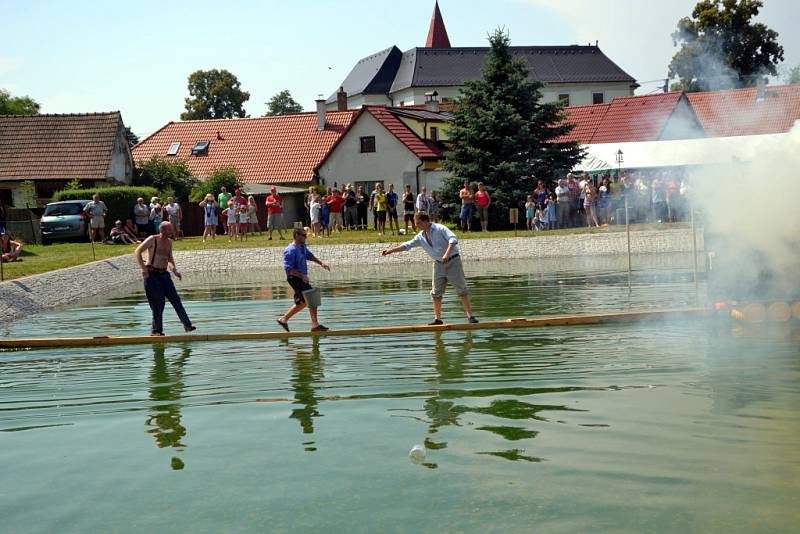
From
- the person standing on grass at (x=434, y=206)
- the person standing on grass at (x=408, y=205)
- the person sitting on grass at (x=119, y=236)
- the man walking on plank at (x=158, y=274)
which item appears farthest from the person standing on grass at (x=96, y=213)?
the man walking on plank at (x=158, y=274)

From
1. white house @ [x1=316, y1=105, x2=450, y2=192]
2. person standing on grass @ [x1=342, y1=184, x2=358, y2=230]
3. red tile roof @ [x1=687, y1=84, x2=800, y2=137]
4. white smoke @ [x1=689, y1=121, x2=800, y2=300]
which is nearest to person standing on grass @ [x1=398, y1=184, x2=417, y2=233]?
person standing on grass @ [x1=342, y1=184, x2=358, y2=230]

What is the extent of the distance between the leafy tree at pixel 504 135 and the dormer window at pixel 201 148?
1013 inches

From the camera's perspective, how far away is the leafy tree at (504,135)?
39.6m

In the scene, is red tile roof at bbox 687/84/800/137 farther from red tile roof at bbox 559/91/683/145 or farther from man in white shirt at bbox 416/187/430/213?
man in white shirt at bbox 416/187/430/213

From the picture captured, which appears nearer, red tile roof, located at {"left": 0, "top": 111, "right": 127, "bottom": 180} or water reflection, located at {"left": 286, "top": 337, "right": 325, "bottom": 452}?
water reflection, located at {"left": 286, "top": 337, "right": 325, "bottom": 452}

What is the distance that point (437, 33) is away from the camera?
115m

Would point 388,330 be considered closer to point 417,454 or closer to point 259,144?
point 417,454

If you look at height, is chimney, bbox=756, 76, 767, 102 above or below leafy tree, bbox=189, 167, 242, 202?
above

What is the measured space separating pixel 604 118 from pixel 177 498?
5243 cm

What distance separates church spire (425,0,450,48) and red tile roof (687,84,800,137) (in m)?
64.8

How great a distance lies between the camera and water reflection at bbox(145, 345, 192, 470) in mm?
10081

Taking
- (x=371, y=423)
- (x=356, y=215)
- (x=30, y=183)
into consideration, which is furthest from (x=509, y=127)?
(x=371, y=423)

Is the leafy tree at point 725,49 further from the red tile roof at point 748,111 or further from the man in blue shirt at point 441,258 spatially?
the man in blue shirt at point 441,258

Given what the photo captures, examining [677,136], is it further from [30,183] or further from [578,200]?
[30,183]
